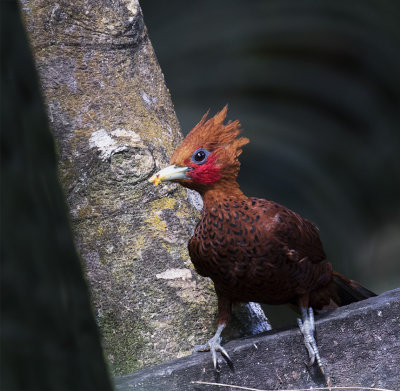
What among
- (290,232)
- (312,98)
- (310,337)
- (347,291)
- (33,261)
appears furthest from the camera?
(312,98)

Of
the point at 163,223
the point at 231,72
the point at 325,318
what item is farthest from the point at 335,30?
the point at 325,318

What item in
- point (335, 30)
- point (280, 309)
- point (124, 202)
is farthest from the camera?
point (280, 309)

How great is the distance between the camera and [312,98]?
12.9 ft

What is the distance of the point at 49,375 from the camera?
1.53 feet

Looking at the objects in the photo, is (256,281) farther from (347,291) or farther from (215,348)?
(347,291)

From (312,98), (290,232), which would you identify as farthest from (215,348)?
(312,98)

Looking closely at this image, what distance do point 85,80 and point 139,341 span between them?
967 mm

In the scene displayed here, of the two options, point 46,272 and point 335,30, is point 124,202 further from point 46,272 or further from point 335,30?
point 335,30

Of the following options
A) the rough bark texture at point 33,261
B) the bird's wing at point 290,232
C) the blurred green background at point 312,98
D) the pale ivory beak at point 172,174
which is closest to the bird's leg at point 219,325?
the bird's wing at point 290,232

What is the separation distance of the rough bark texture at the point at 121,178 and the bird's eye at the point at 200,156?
1.21 ft

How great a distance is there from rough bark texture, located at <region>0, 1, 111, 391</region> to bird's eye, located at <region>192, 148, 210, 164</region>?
129 cm

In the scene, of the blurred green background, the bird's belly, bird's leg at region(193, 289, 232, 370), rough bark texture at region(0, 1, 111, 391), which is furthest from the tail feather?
the blurred green background

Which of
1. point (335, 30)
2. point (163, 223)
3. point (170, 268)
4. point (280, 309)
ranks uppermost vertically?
point (335, 30)

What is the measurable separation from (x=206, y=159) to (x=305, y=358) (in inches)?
25.1
